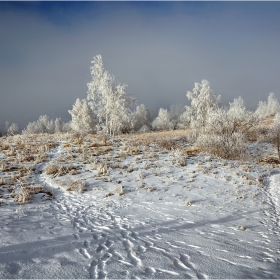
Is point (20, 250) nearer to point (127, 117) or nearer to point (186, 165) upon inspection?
point (186, 165)

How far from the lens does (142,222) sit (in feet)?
22.2

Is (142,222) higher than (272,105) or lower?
lower

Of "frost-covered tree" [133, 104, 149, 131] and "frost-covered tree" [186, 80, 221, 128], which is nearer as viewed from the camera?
"frost-covered tree" [186, 80, 221, 128]

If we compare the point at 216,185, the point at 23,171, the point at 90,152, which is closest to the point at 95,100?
the point at 90,152

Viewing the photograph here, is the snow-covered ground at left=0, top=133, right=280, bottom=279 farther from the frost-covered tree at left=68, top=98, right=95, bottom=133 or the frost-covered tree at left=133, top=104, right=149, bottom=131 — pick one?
the frost-covered tree at left=133, top=104, right=149, bottom=131

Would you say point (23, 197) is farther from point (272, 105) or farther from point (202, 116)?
point (272, 105)

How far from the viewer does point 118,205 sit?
8.22m

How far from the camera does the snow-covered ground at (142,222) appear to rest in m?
4.26

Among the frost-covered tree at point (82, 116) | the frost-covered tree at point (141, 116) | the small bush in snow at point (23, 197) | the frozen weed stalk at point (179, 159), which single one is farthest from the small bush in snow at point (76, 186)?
the frost-covered tree at point (141, 116)

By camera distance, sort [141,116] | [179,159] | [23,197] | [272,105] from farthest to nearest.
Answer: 1. [272,105]
2. [141,116]
3. [179,159]
4. [23,197]

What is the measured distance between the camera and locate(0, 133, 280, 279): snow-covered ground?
4.26 metres

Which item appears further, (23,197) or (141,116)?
(141,116)

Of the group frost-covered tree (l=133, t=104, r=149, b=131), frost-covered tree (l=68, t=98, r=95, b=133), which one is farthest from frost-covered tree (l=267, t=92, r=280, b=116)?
frost-covered tree (l=68, t=98, r=95, b=133)

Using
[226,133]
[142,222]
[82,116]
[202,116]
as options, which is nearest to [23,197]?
[142,222]
